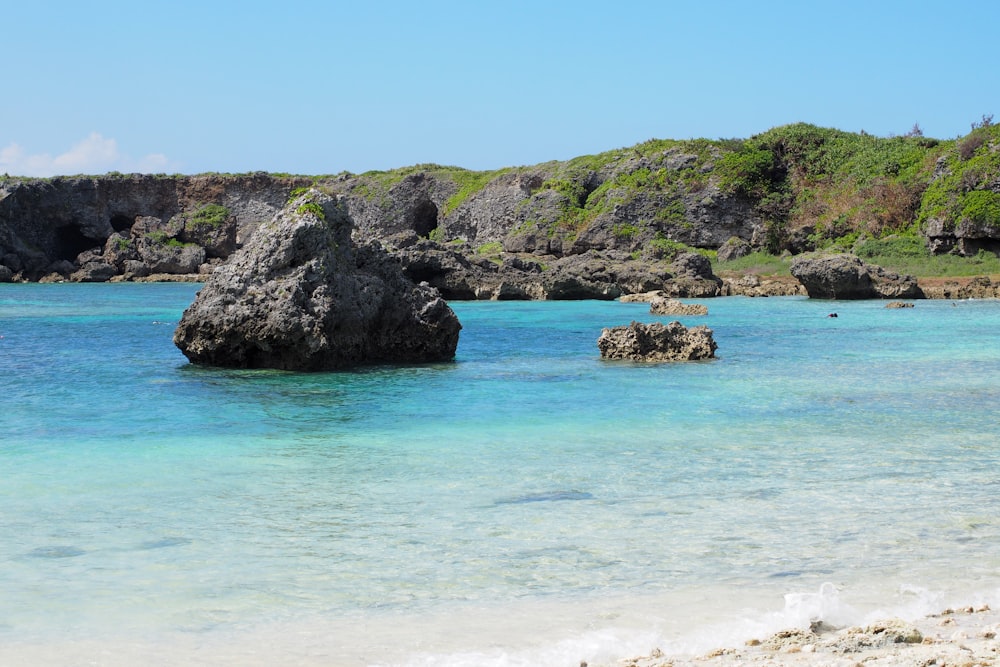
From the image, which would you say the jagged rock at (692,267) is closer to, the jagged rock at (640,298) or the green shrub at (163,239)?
the jagged rock at (640,298)

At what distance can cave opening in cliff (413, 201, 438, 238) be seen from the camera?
93.9 m

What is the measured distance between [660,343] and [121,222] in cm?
8914

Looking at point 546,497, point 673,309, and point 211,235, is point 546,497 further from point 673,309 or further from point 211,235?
point 211,235

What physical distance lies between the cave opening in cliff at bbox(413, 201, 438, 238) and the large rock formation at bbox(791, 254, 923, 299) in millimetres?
54803

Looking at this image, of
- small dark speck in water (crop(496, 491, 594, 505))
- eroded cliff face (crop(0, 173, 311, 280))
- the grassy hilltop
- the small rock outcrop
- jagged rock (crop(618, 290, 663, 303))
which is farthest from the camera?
eroded cliff face (crop(0, 173, 311, 280))

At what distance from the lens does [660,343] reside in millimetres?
17703

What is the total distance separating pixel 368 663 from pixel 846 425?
7758 mm

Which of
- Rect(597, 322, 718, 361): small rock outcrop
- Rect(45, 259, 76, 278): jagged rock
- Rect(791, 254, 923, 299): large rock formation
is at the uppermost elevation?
Rect(45, 259, 76, 278): jagged rock

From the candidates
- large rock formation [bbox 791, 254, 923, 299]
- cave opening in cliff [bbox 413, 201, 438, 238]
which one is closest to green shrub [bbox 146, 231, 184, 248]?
cave opening in cliff [bbox 413, 201, 438, 238]

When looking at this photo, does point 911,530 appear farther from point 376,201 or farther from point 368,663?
point 376,201

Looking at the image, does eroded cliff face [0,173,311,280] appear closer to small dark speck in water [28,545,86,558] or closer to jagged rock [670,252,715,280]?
jagged rock [670,252,715,280]

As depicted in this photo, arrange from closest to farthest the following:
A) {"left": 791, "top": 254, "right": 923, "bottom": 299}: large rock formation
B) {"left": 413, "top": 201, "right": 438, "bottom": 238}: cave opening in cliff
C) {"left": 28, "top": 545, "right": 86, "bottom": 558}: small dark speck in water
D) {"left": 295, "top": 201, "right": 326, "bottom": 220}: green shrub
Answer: {"left": 28, "top": 545, "right": 86, "bottom": 558}: small dark speck in water < {"left": 295, "top": 201, "right": 326, "bottom": 220}: green shrub < {"left": 791, "top": 254, "right": 923, "bottom": 299}: large rock formation < {"left": 413, "top": 201, "right": 438, "bottom": 238}: cave opening in cliff

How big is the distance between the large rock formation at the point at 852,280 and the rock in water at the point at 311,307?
2875 centimetres

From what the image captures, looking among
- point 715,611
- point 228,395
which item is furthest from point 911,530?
point 228,395
